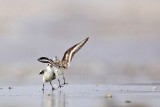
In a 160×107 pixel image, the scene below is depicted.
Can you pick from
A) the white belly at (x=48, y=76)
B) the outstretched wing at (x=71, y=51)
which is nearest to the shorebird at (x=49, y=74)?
the white belly at (x=48, y=76)

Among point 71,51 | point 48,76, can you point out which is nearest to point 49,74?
point 48,76

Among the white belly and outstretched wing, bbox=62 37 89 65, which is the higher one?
outstretched wing, bbox=62 37 89 65

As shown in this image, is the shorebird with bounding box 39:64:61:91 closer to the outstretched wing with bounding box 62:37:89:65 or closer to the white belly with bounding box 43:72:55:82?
the white belly with bounding box 43:72:55:82

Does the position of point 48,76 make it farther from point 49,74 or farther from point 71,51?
point 71,51

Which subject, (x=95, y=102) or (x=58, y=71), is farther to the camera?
(x=58, y=71)

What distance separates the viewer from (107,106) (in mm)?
35594

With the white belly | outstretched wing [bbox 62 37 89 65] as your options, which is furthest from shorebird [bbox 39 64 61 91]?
outstretched wing [bbox 62 37 89 65]

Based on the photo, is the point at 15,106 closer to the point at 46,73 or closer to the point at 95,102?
the point at 95,102

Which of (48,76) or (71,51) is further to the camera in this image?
(48,76)

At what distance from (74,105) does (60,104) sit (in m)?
0.80

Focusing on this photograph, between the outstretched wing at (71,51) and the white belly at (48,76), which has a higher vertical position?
the outstretched wing at (71,51)

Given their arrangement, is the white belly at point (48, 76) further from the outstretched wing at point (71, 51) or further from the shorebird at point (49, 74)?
the outstretched wing at point (71, 51)

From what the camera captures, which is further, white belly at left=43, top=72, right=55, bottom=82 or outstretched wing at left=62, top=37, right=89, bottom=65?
white belly at left=43, top=72, right=55, bottom=82

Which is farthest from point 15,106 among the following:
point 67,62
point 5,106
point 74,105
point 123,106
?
point 67,62
